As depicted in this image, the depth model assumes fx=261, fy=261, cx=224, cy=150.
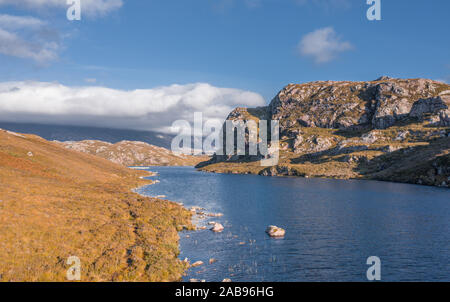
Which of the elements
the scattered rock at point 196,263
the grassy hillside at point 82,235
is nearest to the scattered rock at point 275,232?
the grassy hillside at point 82,235

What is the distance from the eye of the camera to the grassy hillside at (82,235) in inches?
1168

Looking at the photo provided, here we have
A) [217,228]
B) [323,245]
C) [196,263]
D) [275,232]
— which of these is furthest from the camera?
[217,228]

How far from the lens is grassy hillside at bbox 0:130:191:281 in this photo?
97.3 feet

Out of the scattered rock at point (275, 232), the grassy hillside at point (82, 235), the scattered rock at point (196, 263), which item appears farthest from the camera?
the scattered rock at point (275, 232)

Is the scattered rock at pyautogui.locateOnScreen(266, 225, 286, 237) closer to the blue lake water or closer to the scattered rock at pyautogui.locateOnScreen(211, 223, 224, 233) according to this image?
the blue lake water

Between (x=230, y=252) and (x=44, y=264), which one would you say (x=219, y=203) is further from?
(x=44, y=264)

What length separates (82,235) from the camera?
3916cm

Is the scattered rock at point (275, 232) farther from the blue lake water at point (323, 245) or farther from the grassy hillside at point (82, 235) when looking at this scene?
the grassy hillside at point (82, 235)

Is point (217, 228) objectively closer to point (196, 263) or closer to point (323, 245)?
point (196, 263)

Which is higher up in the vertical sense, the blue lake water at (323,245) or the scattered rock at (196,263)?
the scattered rock at (196,263)

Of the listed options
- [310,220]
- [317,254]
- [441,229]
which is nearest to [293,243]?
[317,254]

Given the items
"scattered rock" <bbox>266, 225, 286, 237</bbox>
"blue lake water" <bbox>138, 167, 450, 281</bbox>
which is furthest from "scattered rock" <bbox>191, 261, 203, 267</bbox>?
"scattered rock" <bbox>266, 225, 286, 237</bbox>

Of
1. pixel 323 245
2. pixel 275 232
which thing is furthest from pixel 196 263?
pixel 323 245

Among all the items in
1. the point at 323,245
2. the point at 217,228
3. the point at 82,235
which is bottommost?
the point at 323,245
